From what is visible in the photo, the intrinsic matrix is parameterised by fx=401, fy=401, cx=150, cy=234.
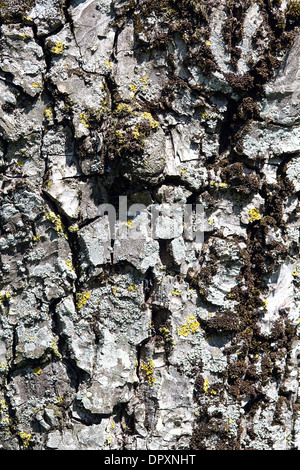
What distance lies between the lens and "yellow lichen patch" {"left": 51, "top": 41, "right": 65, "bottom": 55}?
2104mm

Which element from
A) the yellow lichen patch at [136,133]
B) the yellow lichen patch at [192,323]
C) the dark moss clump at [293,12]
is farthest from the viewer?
the yellow lichen patch at [192,323]

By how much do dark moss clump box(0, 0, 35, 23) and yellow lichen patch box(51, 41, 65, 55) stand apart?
0.22m

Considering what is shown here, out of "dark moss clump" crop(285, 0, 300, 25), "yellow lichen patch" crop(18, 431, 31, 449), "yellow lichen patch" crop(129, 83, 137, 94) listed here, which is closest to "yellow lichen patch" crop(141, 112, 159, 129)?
"yellow lichen patch" crop(129, 83, 137, 94)

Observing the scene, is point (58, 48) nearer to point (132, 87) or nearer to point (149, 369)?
point (132, 87)

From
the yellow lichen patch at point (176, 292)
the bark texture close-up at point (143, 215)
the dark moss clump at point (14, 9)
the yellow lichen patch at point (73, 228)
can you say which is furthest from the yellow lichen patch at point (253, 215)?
the dark moss clump at point (14, 9)

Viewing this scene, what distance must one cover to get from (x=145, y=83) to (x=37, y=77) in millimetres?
572

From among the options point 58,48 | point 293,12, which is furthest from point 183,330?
point 293,12

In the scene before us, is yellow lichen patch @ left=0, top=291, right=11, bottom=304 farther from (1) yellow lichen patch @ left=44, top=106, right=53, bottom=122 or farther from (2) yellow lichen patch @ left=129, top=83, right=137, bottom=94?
(2) yellow lichen patch @ left=129, top=83, right=137, bottom=94

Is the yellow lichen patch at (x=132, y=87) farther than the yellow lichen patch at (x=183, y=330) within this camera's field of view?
No

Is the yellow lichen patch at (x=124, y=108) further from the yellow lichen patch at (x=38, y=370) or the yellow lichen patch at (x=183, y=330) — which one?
the yellow lichen patch at (x=38, y=370)

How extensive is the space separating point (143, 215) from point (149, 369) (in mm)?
862

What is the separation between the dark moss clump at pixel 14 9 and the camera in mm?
2082

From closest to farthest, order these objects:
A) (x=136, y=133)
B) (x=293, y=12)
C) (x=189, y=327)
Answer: (x=136, y=133)
(x=293, y=12)
(x=189, y=327)

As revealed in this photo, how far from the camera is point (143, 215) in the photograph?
84.9 inches
